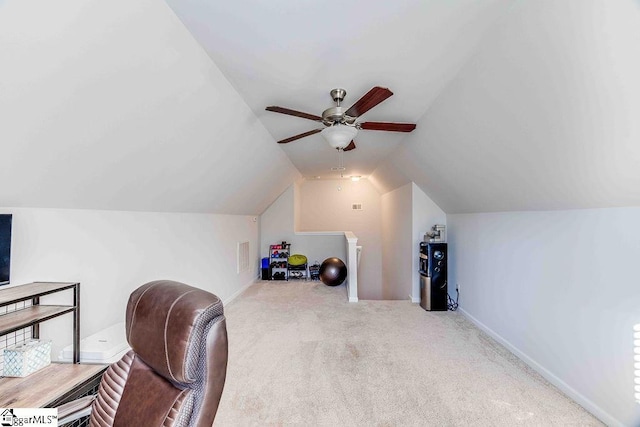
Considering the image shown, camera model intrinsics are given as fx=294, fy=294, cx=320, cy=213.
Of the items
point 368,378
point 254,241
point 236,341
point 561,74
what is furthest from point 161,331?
point 254,241

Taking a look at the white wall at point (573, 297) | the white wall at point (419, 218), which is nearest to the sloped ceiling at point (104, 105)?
the white wall at point (573, 297)

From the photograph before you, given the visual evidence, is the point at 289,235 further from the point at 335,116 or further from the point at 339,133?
the point at 335,116

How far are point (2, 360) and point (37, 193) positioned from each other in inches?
39.7

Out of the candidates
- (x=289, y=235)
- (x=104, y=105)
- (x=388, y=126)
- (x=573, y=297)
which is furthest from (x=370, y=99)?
(x=289, y=235)

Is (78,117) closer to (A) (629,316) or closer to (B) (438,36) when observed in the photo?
(B) (438,36)

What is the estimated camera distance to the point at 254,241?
6.48 m

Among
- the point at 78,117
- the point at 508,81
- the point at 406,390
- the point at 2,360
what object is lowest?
the point at 406,390

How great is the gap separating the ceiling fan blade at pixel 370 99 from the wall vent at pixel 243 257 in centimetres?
396

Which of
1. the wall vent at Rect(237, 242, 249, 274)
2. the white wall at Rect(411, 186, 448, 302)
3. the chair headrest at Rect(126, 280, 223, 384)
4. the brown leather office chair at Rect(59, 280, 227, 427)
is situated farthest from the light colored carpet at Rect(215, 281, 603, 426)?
the wall vent at Rect(237, 242, 249, 274)

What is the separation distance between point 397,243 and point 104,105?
532 cm

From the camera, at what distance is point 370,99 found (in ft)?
6.51

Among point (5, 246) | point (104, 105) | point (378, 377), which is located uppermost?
point (104, 105)

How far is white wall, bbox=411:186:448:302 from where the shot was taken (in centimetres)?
487

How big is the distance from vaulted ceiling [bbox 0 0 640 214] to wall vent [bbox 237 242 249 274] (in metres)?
2.69
